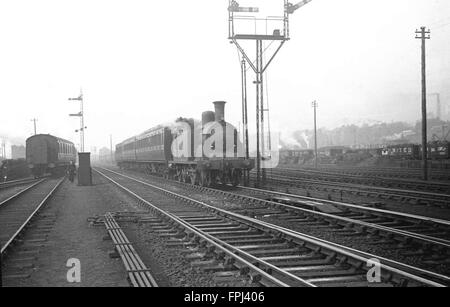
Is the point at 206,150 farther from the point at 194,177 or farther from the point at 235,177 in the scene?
the point at 194,177

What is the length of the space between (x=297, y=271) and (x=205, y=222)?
4545 millimetres

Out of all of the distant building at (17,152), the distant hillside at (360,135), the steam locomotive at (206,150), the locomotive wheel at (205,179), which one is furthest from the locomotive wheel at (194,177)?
the distant hillside at (360,135)

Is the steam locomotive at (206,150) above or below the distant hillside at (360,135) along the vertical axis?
below

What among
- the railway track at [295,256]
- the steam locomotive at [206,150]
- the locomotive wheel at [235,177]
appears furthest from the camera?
the locomotive wheel at [235,177]

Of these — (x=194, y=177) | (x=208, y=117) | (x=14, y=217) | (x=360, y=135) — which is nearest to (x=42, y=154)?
(x=194, y=177)

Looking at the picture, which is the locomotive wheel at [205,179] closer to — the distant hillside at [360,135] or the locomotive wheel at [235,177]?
→ the locomotive wheel at [235,177]

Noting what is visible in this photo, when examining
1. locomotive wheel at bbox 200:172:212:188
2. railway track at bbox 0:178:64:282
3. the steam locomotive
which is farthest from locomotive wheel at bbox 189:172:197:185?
railway track at bbox 0:178:64:282

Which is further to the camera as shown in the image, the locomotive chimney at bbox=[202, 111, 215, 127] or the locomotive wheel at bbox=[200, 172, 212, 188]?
the locomotive chimney at bbox=[202, 111, 215, 127]

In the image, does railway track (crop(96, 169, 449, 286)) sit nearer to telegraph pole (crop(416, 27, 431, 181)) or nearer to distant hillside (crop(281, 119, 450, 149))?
telegraph pole (crop(416, 27, 431, 181))

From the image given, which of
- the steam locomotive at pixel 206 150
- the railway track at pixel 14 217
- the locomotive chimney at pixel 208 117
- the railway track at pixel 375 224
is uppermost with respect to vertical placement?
the locomotive chimney at pixel 208 117

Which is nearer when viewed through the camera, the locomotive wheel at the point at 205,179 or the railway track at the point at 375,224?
the railway track at the point at 375,224
